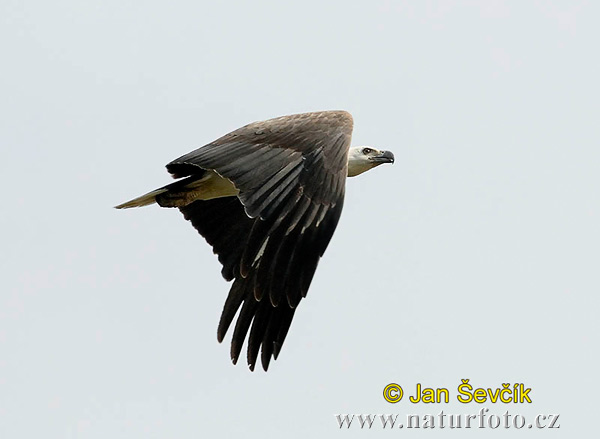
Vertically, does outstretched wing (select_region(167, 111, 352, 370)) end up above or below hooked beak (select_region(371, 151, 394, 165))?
below

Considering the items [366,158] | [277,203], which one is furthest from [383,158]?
[277,203]

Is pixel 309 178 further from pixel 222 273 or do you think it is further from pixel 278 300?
pixel 222 273

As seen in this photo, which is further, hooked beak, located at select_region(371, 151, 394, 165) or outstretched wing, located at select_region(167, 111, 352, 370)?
hooked beak, located at select_region(371, 151, 394, 165)

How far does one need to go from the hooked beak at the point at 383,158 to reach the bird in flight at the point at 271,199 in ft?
6.50

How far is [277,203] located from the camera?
11.3 meters

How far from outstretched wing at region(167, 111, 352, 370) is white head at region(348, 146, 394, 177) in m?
2.02

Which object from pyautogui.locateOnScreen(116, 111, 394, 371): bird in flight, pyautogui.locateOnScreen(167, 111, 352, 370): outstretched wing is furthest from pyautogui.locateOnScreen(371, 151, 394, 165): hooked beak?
pyautogui.locateOnScreen(167, 111, 352, 370): outstretched wing

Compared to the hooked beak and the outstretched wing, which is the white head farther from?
the outstretched wing

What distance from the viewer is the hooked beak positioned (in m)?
15.0

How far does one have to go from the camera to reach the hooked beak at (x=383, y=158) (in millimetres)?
15023

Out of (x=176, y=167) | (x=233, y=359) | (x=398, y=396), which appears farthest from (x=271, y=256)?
(x=398, y=396)

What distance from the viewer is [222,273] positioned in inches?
540

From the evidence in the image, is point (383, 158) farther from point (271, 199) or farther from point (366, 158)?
point (271, 199)

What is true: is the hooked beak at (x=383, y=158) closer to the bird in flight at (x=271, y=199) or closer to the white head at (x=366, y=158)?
the white head at (x=366, y=158)
